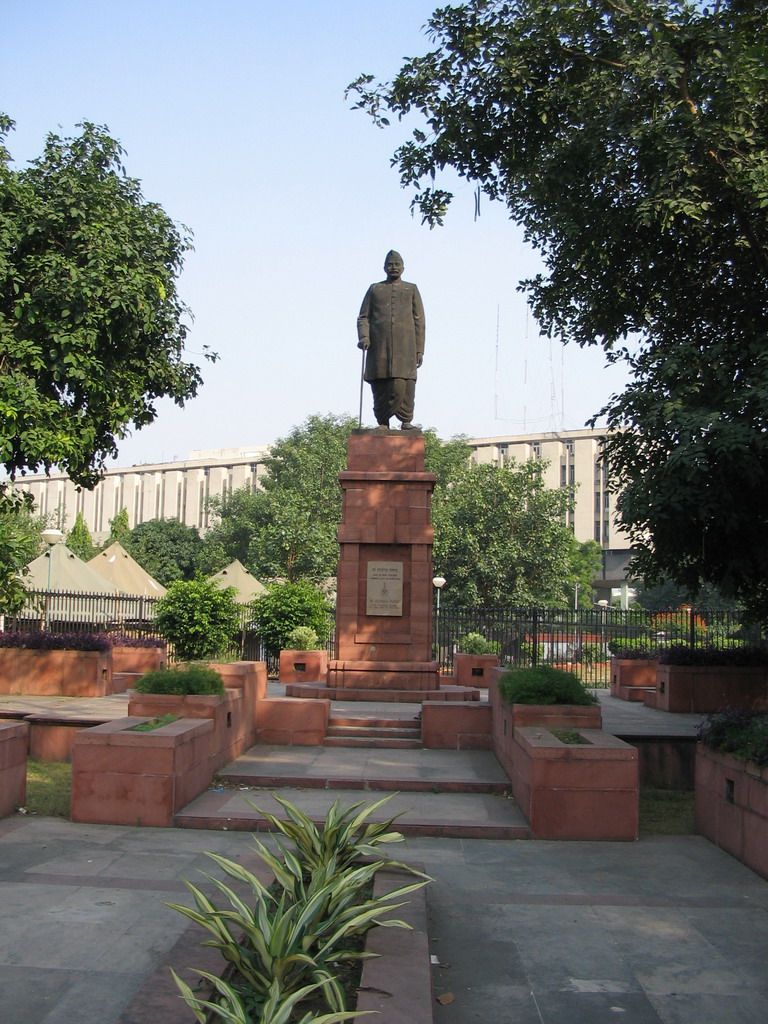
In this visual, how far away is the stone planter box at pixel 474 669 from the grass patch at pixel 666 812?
1012 centimetres

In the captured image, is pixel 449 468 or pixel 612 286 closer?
pixel 612 286

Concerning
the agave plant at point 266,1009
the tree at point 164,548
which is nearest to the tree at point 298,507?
the tree at point 164,548

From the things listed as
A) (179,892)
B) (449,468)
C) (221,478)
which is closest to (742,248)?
(179,892)

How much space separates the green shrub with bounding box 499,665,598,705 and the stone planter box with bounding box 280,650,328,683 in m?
8.14

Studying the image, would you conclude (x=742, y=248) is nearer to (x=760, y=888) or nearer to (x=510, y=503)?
(x=760, y=888)

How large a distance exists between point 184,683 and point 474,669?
37.7 feet

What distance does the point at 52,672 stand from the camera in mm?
15562

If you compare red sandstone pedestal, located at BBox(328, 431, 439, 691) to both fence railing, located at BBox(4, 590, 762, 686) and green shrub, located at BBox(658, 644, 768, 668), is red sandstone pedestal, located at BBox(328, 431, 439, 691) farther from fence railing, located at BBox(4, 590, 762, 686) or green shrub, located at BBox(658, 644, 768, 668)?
fence railing, located at BBox(4, 590, 762, 686)

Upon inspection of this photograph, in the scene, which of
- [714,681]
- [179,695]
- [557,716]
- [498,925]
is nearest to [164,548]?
[714,681]

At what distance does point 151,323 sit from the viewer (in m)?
14.6

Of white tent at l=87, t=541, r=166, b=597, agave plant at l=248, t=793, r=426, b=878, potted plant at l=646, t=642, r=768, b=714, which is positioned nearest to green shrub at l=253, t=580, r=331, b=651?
white tent at l=87, t=541, r=166, b=597

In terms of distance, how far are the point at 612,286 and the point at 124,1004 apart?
11254 millimetres

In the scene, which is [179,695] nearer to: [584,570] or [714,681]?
[714,681]

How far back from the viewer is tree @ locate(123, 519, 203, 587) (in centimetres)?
6481
